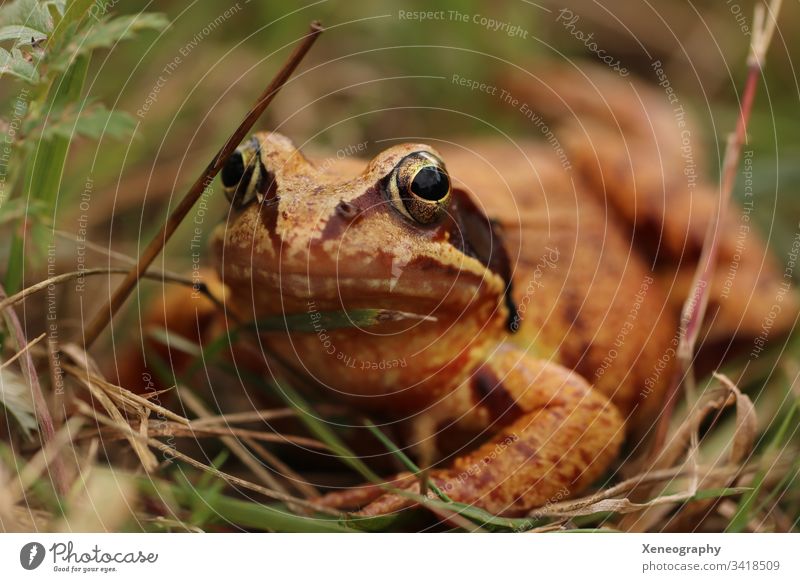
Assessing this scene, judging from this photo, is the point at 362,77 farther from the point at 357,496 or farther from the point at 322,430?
the point at 357,496

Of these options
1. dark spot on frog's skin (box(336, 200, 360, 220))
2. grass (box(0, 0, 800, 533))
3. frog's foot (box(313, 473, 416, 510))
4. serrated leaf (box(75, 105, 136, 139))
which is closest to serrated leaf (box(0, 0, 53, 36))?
grass (box(0, 0, 800, 533))

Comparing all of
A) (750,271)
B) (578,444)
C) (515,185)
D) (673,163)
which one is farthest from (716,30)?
(578,444)

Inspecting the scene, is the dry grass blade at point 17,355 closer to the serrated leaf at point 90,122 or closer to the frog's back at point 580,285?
the serrated leaf at point 90,122

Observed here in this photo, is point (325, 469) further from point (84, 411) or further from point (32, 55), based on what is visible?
point (32, 55)

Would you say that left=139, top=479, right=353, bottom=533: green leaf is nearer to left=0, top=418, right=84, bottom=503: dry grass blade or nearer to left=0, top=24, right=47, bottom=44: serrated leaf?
left=0, top=418, right=84, bottom=503: dry grass blade

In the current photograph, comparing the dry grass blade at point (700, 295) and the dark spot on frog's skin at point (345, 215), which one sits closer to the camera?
the dark spot on frog's skin at point (345, 215)

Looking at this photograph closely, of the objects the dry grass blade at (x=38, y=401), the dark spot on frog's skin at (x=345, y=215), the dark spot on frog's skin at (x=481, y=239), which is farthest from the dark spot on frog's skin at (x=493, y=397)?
the dry grass blade at (x=38, y=401)

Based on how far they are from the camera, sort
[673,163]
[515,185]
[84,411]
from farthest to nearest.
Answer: [673,163] → [515,185] → [84,411]
